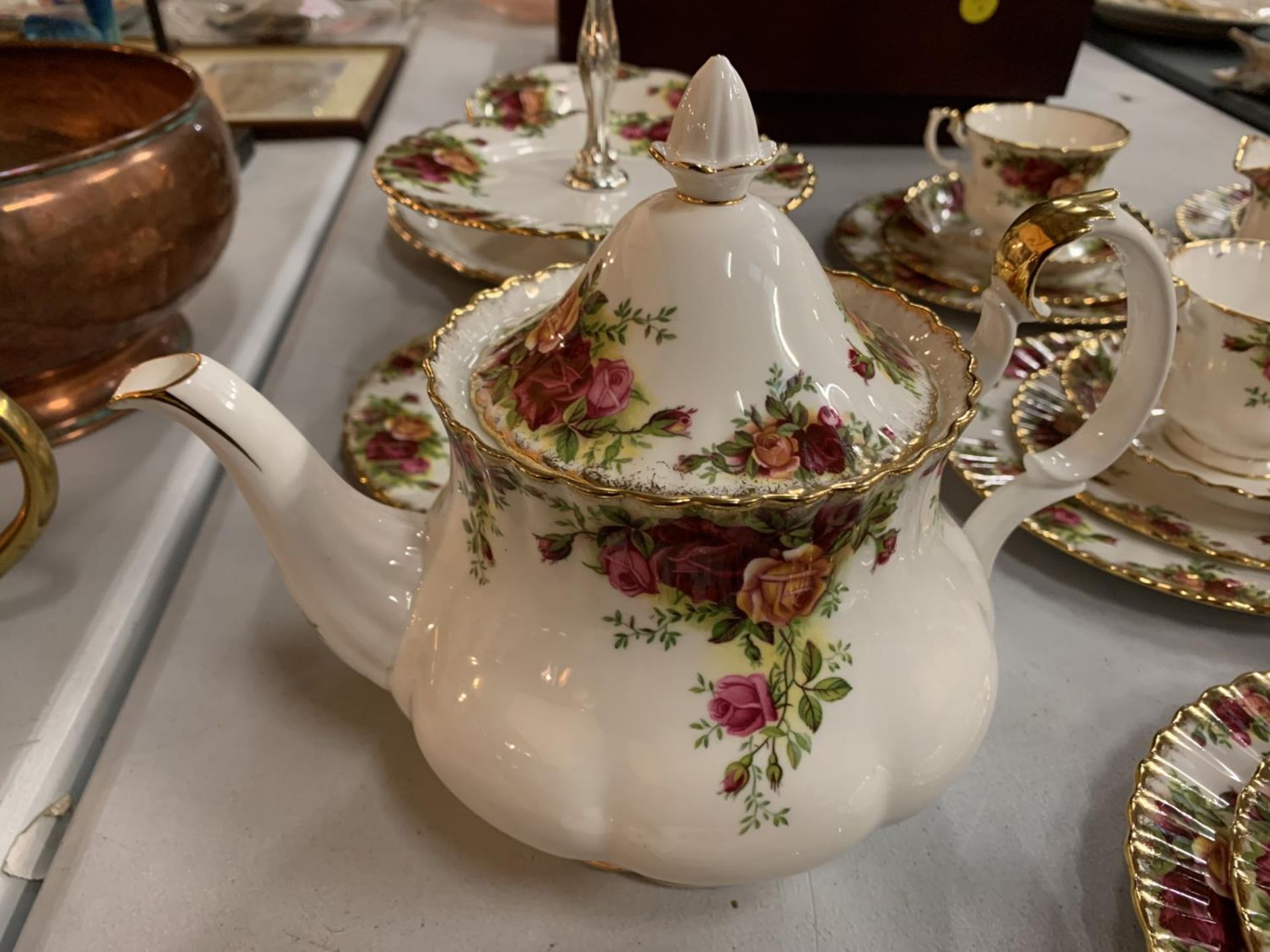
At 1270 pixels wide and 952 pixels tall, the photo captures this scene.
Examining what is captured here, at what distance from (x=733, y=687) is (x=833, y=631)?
0.05 meters

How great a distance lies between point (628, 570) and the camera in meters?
0.34

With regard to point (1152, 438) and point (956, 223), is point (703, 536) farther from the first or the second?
point (956, 223)

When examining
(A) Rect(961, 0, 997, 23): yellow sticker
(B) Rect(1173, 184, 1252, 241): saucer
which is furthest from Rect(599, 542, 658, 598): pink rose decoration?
(A) Rect(961, 0, 997, 23): yellow sticker

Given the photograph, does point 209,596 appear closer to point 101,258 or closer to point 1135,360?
point 101,258

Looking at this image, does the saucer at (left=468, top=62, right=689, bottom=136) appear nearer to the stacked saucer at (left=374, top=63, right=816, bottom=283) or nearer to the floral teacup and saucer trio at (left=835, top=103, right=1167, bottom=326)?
the stacked saucer at (left=374, top=63, right=816, bottom=283)

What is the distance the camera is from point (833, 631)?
36cm

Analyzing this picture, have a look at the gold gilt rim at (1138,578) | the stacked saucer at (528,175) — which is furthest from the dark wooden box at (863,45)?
the gold gilt rim at (1138,578)

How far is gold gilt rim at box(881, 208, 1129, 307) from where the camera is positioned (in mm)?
824

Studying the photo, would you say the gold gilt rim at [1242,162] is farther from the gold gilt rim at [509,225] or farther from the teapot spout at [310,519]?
the teapot spout at [310,519]

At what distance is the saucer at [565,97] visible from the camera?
0.97 meters

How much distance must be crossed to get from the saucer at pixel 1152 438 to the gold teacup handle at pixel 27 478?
0.63 metres

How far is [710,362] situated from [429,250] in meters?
0.59

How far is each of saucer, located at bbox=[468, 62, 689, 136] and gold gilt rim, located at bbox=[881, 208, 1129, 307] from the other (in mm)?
260

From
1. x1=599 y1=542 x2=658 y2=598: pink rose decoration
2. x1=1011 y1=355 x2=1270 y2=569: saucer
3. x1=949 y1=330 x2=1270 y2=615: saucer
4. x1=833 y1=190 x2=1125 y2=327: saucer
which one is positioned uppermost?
x1=599 y1=542 x2=658 y2=598: pink rose decoration
